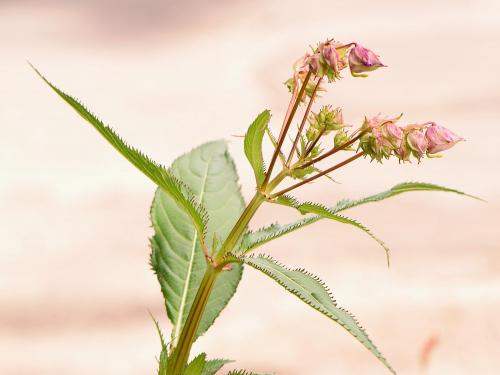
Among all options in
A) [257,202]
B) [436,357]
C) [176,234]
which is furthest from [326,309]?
[436,357]

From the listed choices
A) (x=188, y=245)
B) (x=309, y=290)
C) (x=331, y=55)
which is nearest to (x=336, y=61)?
(x=331, y=55)

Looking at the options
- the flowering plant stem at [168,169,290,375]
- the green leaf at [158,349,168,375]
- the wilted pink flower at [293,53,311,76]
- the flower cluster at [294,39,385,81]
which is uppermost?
the wilted pink flower at [293,53,311,76]

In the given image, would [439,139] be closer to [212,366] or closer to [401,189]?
[401,189]

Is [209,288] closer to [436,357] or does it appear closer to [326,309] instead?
[326,309]

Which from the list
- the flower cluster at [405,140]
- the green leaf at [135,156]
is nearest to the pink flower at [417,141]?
the flower cluster at [405,140]

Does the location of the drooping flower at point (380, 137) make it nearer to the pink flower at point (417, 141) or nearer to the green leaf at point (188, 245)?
the pink flower at point (417, 141)

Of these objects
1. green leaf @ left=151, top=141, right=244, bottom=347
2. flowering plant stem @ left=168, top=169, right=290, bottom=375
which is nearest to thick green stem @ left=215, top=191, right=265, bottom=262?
flowering plant stem @ left=168, top=169, right=290, bottom=375

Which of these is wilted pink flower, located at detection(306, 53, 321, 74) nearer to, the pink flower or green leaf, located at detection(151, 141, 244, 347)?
the pink flower
